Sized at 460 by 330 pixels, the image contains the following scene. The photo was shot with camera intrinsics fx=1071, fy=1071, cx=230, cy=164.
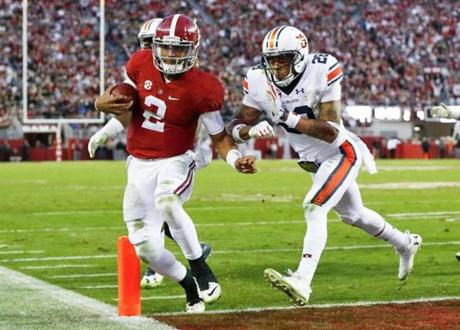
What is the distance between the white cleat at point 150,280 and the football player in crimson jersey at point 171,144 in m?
1.00

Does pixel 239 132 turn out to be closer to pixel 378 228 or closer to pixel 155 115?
pixel 155 115

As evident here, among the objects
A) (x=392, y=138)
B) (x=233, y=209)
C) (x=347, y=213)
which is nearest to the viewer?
(x=347, y=213)

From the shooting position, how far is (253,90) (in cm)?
623

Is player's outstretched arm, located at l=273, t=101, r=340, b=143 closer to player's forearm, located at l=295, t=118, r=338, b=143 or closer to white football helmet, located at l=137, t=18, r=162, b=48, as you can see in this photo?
player's forearm, located at l=295, t=118, r=338, b=143

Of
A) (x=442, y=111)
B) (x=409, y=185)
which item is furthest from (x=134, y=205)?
(x=409, y=185)

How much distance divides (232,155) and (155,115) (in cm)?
47

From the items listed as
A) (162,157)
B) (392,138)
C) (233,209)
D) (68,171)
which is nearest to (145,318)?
(162,157)

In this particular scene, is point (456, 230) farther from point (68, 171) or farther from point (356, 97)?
point (356, 97)

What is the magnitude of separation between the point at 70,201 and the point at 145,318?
8.75 meters

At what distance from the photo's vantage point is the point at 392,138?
104 feet

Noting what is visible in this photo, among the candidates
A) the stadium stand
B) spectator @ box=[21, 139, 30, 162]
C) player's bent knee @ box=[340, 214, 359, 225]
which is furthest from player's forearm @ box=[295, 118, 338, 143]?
spectator @ box=[21, 139, 30, 162]

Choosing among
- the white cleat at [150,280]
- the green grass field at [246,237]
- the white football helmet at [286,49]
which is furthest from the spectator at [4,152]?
the white football helmet at [286,49]

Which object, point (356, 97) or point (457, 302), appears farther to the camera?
point (356, 97)

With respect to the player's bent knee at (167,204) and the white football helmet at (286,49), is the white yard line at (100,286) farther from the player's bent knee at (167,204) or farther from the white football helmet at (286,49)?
the white football helmet at (286,49)
